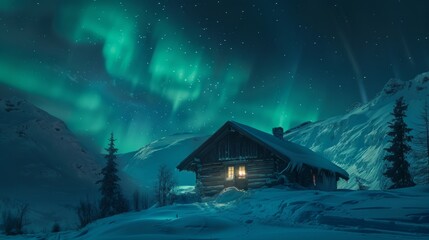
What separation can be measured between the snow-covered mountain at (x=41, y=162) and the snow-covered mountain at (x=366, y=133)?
56.2 meters

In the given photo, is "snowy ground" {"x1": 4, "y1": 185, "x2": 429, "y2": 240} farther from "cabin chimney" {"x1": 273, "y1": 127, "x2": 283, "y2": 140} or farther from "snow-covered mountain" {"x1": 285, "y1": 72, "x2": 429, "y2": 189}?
"snow-covered mountain" {"x1": 285, "y1": 72, "x2": 429, "y2": 189}

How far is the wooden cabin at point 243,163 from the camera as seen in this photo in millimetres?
25297

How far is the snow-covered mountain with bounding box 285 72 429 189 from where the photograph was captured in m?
96.0

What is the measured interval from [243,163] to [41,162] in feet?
176

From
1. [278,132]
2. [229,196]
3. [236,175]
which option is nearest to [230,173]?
[236,175]

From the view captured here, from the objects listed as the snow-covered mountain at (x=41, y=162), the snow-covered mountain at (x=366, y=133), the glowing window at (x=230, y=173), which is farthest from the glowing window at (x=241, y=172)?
the snow-covered mountain at (x=366, y=133)

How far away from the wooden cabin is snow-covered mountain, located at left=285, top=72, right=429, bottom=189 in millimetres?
58294

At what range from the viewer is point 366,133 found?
12081cm

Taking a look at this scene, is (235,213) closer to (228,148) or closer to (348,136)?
(228,148)

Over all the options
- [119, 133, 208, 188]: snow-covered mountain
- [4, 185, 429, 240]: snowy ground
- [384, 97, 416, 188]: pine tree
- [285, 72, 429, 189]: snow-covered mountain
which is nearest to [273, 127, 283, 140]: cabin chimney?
[384, 97, 416, 188]: pine tree

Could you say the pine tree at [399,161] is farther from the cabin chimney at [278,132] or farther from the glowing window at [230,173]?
the glowing window at [230,173]

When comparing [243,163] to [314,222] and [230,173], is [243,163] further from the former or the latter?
[314,222]

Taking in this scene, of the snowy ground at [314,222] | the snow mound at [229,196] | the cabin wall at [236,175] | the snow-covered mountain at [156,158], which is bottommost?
the snowy ground at [314,222]

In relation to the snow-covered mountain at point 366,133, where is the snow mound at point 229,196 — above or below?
below
